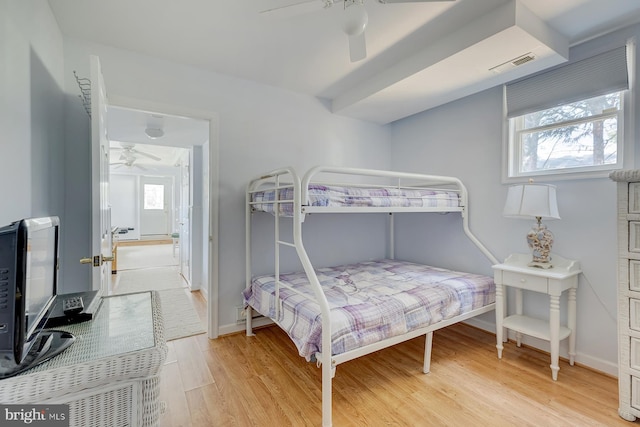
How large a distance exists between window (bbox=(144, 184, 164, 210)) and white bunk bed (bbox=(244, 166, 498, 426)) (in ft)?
26.7

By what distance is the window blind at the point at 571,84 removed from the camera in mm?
1961

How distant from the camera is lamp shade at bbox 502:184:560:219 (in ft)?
6.83

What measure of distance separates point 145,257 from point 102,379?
650 cm

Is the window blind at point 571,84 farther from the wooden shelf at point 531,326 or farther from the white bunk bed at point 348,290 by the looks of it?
the wooden shelf at point 531,326

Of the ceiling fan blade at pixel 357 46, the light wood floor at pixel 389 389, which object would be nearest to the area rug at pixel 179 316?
the light wood floor at pixel 389 389

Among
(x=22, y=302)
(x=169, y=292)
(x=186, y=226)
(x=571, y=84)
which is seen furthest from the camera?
(x=186, y=226)

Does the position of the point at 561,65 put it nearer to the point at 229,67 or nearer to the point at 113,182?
the point at 229,67

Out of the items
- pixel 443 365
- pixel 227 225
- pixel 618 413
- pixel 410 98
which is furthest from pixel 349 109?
pixel 618 413

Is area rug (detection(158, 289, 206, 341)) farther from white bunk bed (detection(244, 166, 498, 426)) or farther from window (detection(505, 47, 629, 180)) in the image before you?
window (detection(505, 47, 629, 180))

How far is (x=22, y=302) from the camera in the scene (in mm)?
729

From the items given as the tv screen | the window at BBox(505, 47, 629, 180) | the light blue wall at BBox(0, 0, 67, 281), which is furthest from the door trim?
the window at BBox(505, 47, 629, 180)

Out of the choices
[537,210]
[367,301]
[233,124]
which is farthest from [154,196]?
[537,210]

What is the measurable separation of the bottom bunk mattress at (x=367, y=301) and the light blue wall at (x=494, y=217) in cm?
43

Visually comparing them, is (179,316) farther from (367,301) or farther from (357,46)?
(357,46)
